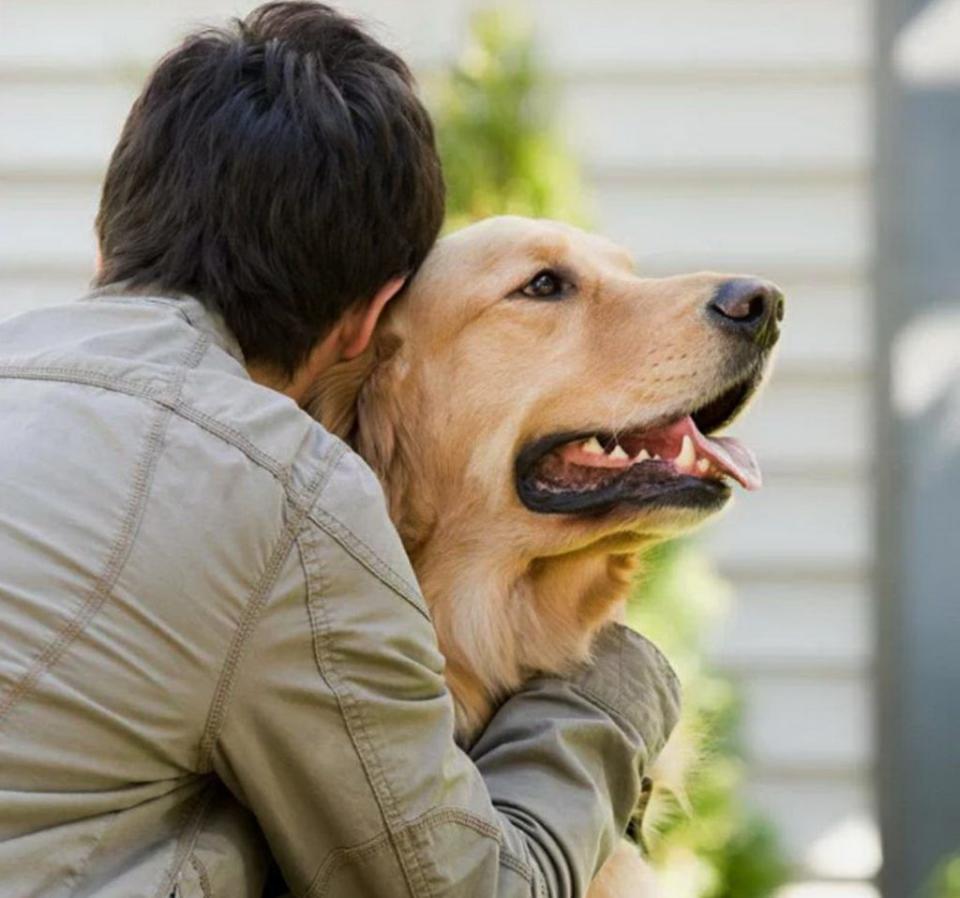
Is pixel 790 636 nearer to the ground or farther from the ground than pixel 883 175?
nearer to the ground

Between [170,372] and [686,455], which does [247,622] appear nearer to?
[170,372]

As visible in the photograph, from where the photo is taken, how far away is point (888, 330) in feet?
19.6

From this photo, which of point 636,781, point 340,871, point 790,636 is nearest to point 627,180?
point 790,636

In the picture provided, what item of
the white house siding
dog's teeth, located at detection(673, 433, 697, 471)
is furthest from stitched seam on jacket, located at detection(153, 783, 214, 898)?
the white house siding

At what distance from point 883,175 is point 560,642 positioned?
339 cm

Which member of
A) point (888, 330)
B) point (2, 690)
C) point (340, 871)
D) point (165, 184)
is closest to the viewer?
point (2, 690)

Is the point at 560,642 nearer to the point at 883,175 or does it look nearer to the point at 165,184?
the point at 165,184

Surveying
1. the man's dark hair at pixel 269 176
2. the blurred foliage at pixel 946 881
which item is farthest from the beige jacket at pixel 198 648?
the blurred foliage at pixel 946 881

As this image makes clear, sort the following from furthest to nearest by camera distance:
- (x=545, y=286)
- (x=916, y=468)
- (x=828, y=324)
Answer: (x=828, y=324) < (x=916, y=468) < (x=545, y=286)

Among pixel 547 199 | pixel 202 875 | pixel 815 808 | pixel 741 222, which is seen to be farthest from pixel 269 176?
pixel 815 808

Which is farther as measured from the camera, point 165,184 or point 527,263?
point 527,263

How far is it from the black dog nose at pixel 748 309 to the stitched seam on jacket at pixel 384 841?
37.0 inches

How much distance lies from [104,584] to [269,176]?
2.10ft

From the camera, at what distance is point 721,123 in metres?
6.04
